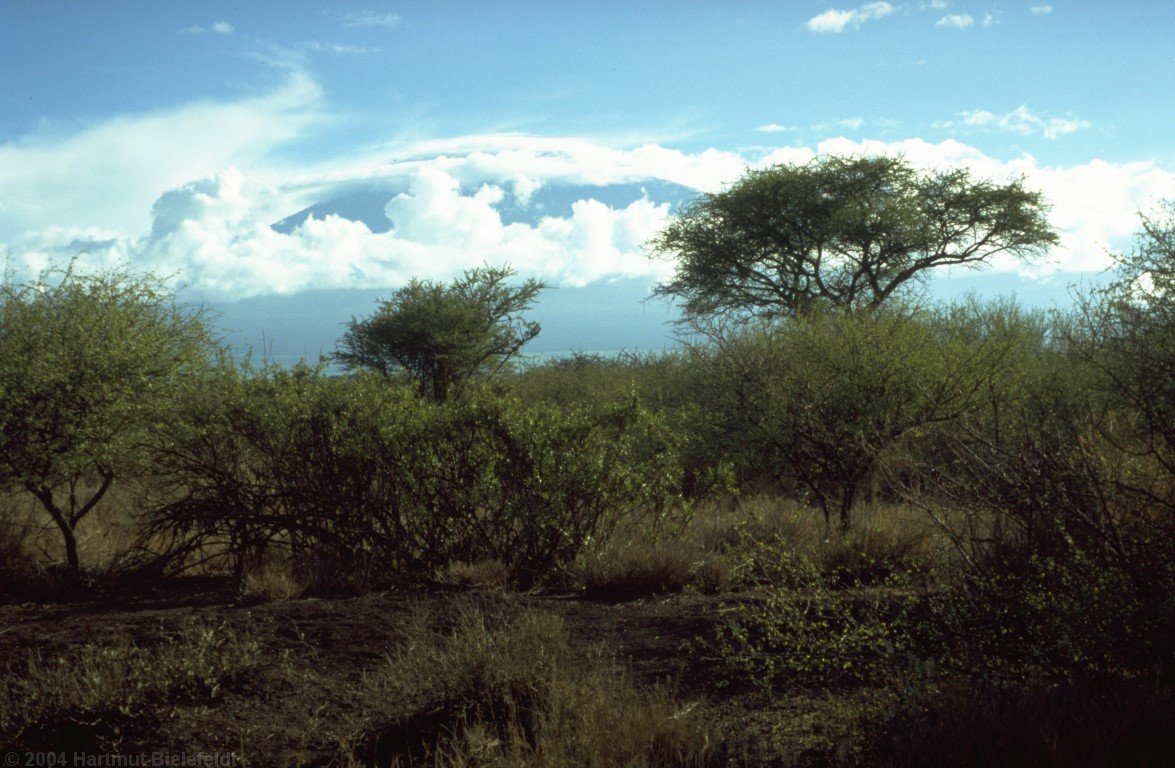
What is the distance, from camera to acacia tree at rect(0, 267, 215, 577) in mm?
7730

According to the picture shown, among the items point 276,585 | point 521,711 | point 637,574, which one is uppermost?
point 276,585

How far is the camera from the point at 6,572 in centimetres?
799

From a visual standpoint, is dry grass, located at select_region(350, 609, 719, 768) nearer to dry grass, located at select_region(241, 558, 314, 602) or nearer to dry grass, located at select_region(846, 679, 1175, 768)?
dry grass, located at select_region(846, 679, 1175, 768)

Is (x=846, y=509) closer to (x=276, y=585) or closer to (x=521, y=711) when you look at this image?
(x=276, y=585)

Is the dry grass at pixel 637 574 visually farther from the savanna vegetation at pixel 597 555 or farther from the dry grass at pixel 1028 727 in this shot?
the dry grass at pixel 1028 727

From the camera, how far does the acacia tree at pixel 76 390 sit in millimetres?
7730

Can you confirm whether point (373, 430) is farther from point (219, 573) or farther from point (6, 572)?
point (6, 572)

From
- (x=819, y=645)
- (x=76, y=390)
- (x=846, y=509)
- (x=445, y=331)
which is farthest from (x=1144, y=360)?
(x=445, y=331)

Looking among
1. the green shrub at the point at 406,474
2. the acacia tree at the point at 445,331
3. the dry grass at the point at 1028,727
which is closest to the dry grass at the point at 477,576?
the green shrub at the point at 406,474

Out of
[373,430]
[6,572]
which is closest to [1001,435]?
[373,430]

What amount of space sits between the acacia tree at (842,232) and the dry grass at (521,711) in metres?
19.0

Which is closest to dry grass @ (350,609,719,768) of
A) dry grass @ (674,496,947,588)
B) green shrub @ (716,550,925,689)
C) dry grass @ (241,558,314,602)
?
green shrub @ (716,550,925,689)

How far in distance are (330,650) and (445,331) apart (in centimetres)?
1248

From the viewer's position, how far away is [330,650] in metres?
5.29
